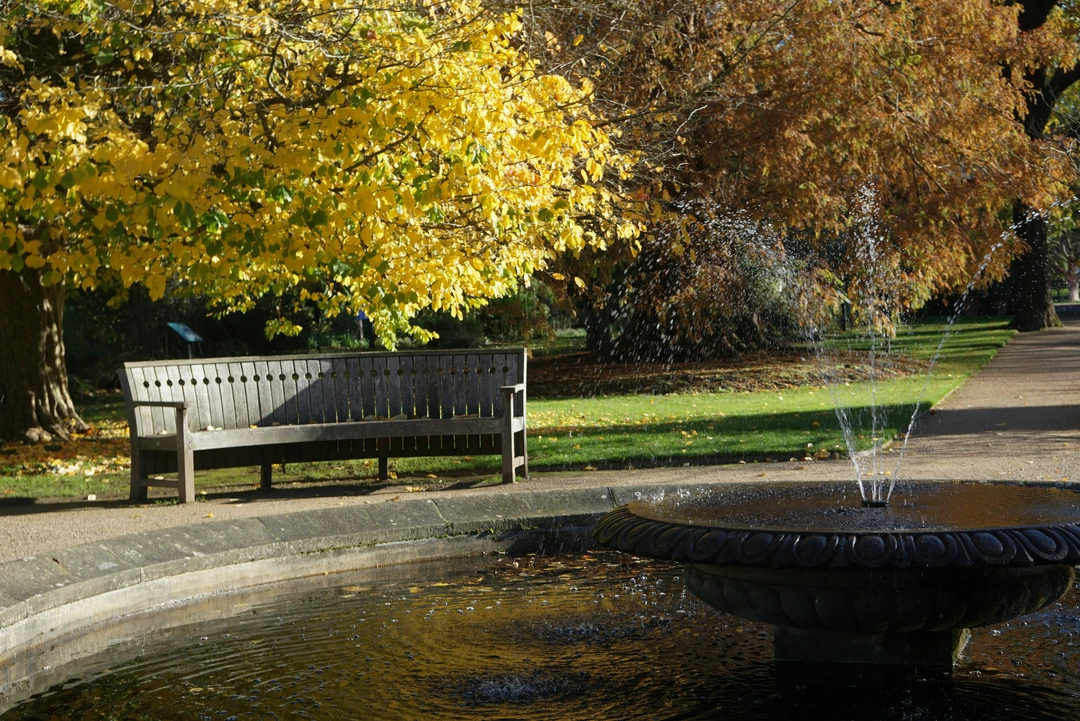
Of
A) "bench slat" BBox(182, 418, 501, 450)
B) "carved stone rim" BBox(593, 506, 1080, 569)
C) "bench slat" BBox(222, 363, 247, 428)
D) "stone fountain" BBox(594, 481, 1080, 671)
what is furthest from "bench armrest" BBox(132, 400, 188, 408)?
"carved stone rim" BBox(593, 506, 1080, 569)

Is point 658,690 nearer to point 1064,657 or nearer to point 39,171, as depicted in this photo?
point 1064,657

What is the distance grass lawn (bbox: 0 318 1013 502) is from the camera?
1065 centimetres

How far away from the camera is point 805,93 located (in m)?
17.1

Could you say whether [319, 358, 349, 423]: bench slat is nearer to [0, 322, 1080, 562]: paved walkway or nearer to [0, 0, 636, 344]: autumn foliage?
[0, 322, 1080, 562]: paved walkway

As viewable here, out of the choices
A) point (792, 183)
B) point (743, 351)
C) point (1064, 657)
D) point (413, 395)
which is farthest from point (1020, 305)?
point (1064, 657)

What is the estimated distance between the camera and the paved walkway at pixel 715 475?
7.83 m

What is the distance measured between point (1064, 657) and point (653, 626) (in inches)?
69.4

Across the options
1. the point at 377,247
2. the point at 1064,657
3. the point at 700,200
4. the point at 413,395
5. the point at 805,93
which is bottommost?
the point at 1064,657

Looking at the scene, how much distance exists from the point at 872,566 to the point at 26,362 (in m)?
12.9

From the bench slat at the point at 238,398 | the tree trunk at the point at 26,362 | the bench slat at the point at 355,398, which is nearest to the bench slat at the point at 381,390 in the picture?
the bench slat at the point at 355,398

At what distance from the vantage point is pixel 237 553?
21.7 feet

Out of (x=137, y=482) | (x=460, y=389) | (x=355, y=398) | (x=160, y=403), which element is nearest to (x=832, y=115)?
(x=460, y=389)

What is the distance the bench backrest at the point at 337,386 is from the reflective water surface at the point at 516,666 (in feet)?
11.2

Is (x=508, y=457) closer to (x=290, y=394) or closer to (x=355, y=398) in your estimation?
(x=355, y=398)
